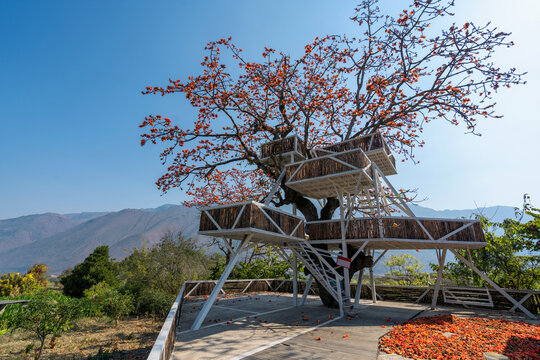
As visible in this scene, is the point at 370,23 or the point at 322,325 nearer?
the point at 322,325

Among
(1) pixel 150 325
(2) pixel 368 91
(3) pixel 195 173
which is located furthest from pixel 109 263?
(2) pixel 368 91

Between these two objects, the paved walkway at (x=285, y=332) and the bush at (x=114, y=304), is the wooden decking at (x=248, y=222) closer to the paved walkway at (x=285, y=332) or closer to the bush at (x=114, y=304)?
the paved walkway at (x=285, y=332)

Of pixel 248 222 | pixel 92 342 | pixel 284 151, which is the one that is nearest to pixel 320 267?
pixel 248 222

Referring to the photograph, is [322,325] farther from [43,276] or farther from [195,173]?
[43,276]

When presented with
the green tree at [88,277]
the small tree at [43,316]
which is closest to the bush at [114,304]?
the small tree at [43,316]

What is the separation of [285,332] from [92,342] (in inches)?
340

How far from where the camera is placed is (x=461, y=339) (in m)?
7.01

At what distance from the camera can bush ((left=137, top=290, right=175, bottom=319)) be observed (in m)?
14.5

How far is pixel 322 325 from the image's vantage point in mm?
8945

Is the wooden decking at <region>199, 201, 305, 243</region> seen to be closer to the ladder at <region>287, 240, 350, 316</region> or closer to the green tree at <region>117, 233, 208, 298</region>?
the ladder at <region>287, 240, 350, 316</region>

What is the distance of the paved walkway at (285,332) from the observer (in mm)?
6160

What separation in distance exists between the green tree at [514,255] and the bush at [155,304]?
17.7 metres

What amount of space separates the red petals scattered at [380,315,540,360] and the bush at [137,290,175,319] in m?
11.7

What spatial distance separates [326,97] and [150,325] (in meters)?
14.5
